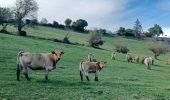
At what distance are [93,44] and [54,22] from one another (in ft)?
178

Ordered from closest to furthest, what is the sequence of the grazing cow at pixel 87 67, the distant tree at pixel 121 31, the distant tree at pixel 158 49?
the grazing cow at pixel 87 67 → the distant tree at pixel 158 49 → the distant tree at pixel 121 31

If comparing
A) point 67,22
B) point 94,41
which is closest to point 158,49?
point 94,41

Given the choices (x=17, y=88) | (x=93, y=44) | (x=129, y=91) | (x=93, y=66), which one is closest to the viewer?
(x=17, y=88)

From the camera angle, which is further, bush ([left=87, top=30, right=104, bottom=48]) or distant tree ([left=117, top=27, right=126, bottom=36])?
distant tree ([left=117, top=27, right=126, bottom=36])

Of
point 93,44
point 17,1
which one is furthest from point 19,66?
point 17,1

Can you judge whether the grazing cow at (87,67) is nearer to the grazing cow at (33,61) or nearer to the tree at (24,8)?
the grazing cow at (33,61)

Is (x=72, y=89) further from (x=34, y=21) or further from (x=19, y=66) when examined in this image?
(x=34, y=21)

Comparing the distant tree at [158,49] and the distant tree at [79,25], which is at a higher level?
the distant tree at [79,25]

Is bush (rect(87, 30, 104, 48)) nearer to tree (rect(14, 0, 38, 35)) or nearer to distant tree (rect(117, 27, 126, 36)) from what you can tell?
tree (rect(14, 0, 38, 35))

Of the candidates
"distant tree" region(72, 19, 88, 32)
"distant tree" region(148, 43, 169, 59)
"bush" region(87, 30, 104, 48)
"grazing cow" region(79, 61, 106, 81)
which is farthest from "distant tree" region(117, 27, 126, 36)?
"grazing cow" region(79, 61, 106, 81)

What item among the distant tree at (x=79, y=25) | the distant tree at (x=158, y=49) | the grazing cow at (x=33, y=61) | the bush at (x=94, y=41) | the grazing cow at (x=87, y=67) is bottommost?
the distant tree at (x=158, y=49)

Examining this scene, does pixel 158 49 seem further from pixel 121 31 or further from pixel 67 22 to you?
pixel 121 31

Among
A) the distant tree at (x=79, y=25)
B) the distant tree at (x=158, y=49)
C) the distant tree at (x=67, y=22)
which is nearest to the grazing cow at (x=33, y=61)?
the distant tree at (x=158, y=49)

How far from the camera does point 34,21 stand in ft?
366
